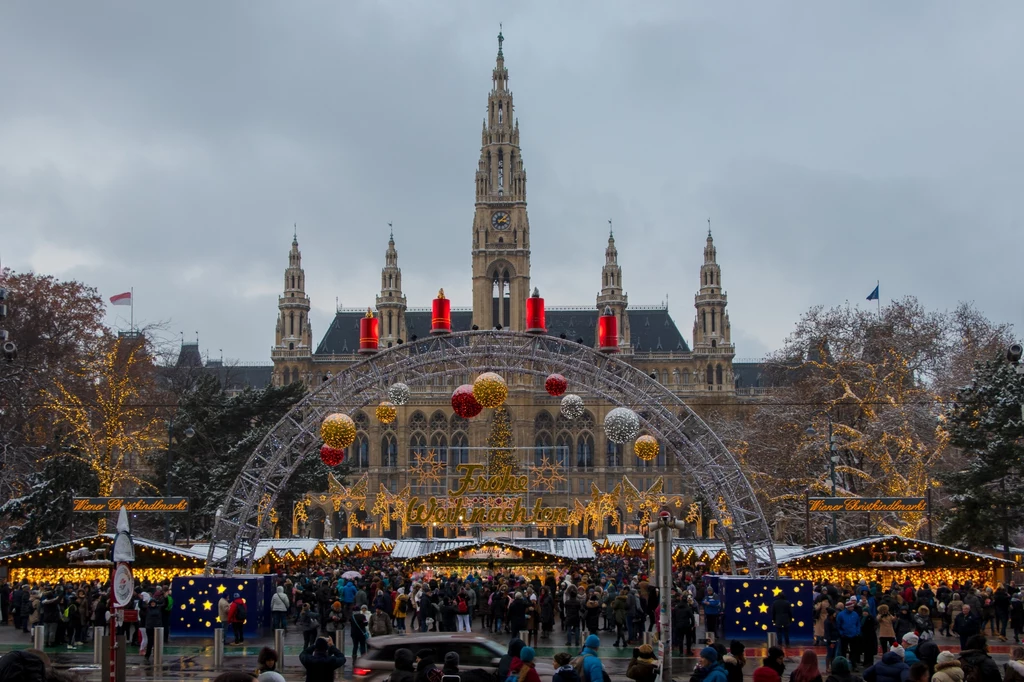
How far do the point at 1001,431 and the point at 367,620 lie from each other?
2046 centimetres

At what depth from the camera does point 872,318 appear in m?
47.9

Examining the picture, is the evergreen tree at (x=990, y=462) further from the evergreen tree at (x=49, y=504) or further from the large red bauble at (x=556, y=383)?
the evergreen tree at (x=49, y=504)

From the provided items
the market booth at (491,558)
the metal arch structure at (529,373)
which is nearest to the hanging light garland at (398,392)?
the metal arch structure at (529,373)

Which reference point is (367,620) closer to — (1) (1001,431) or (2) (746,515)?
(2) (746,515)

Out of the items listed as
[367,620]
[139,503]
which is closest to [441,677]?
[367,620]

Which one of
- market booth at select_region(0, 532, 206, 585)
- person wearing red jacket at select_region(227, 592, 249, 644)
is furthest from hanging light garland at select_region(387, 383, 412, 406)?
market booth at select_region(0, 532, 206, 585)

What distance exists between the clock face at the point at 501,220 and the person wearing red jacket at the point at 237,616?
7574 centimetres

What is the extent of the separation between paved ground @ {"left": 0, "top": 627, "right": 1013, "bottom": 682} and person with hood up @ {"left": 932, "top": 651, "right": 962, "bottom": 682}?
9317 mm

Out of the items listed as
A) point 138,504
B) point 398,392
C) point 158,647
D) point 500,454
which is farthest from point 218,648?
point 500,454

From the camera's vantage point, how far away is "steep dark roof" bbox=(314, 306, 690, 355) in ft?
342

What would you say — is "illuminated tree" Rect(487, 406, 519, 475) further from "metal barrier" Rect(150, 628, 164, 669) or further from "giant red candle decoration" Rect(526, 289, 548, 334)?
"metal barrier" Rect(150, 628, 164, 669)

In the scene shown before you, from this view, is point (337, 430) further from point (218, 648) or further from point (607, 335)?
point (607, 335)

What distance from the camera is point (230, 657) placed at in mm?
22172

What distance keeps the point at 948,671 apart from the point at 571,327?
95.9 metres
